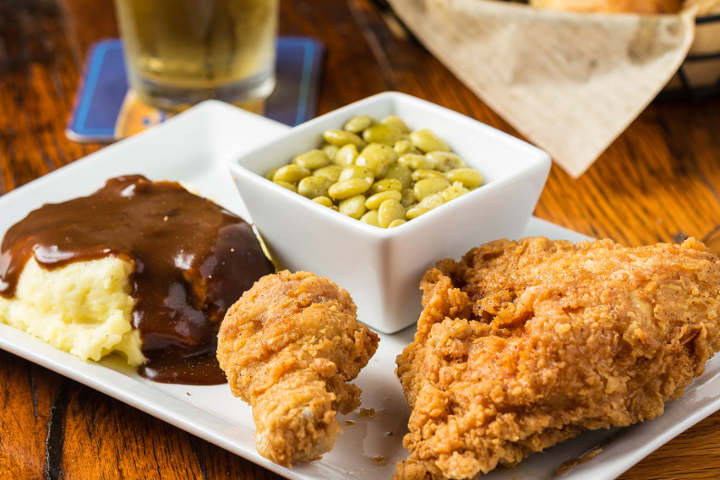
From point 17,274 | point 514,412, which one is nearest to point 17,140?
point 17,274

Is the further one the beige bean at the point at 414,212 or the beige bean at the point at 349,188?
the beige bean at the point at 349,188

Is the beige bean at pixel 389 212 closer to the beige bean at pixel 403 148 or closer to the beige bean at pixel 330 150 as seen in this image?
the beige bean at pixel 403 148

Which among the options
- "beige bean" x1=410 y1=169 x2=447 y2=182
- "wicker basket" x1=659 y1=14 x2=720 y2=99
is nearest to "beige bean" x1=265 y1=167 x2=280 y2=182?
"beige bean" x1=410 y1=169 x2=447 y2=182

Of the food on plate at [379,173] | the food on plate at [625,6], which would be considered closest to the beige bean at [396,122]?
the food on plate at [379,173]

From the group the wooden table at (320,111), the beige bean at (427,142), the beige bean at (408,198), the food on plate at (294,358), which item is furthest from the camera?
the beige bean at (427,142)

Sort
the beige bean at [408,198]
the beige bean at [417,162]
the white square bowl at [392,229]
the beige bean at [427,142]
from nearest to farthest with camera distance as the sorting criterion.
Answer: the white square bowl at [392,229] → the beige bean at [408,198] → the beige bean at [417,162] → the beige bean at [427,142]

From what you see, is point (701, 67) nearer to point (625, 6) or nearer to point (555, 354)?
point (625, 6)

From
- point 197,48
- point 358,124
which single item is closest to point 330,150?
point 358,124
